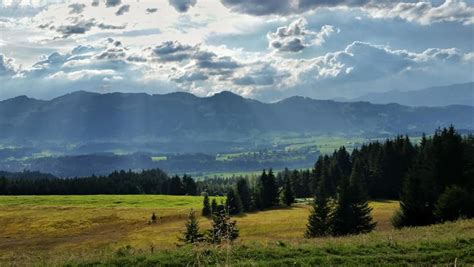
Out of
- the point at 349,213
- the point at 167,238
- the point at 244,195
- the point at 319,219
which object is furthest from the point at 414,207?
the point at 244,195

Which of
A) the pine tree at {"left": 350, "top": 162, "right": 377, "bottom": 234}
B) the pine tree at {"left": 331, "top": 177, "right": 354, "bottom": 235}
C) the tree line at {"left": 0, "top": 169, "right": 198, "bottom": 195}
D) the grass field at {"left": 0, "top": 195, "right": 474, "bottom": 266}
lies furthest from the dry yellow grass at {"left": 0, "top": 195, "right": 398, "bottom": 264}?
the tree line at {"left": 0, "top": 169, "right": 198, "bottom": 195}

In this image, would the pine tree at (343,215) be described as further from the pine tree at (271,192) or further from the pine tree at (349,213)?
the pine tree at (271,192)

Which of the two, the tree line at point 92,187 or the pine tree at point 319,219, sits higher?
the pine tree at point 319,219

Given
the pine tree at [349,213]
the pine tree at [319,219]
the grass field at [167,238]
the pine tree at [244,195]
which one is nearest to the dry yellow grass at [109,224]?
the grass field at [167,238]

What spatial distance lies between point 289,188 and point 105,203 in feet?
172

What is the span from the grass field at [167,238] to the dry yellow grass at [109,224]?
0.57ft

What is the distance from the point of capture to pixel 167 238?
76.4 m

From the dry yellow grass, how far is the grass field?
0.57 feet

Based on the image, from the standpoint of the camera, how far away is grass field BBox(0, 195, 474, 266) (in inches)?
656

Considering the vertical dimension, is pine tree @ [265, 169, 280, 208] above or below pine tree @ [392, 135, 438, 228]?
below

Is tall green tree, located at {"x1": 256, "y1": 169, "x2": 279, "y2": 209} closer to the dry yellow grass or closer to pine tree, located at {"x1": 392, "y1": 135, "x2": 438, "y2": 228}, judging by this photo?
the dry yellow grass

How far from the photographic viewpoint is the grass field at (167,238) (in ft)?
54.7

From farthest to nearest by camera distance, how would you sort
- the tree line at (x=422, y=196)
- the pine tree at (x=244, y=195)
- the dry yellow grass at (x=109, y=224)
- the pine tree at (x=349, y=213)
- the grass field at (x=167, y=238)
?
the pine tree at (x=244, y=195), the dry yellow grass at (x=109, y=224), the pine tree at (x=349, y=213), the tree line at (x=422, y=196), the grass field at (x=167, y=238)

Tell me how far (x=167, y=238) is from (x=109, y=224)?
26.2 meters
